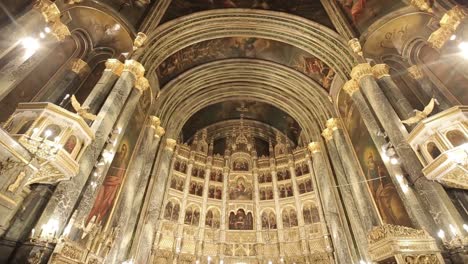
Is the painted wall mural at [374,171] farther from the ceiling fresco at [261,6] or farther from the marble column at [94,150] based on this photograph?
the marble column at [94,150]

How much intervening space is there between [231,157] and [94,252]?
13.9 m

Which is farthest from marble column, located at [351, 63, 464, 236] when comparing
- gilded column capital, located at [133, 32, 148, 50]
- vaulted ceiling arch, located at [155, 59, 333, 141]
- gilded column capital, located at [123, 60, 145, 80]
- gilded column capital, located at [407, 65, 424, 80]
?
gilded column capital, located at [133, 32, 148, 50]

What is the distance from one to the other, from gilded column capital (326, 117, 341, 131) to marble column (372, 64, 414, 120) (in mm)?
4590

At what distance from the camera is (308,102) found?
760 inches

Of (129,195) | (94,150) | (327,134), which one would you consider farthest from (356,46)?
(129,195)

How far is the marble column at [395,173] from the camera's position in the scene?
7.84 metres

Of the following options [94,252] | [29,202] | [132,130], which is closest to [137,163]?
[132,130]

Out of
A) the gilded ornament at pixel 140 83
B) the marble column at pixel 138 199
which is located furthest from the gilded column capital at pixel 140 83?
the marble column at pixel 138 199

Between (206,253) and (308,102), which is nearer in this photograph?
(206,253)

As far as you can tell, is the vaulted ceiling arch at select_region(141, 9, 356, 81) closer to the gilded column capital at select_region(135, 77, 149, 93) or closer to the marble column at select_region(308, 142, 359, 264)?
the gilded column capital at select_region(135, 77, 149, 93)

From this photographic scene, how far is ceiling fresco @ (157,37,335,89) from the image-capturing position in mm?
17594

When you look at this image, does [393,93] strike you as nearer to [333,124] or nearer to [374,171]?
[374,171]

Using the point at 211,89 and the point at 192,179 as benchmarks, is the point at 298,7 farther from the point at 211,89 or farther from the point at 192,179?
the point at 192,179

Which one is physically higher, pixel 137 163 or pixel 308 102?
pixel 308 102
